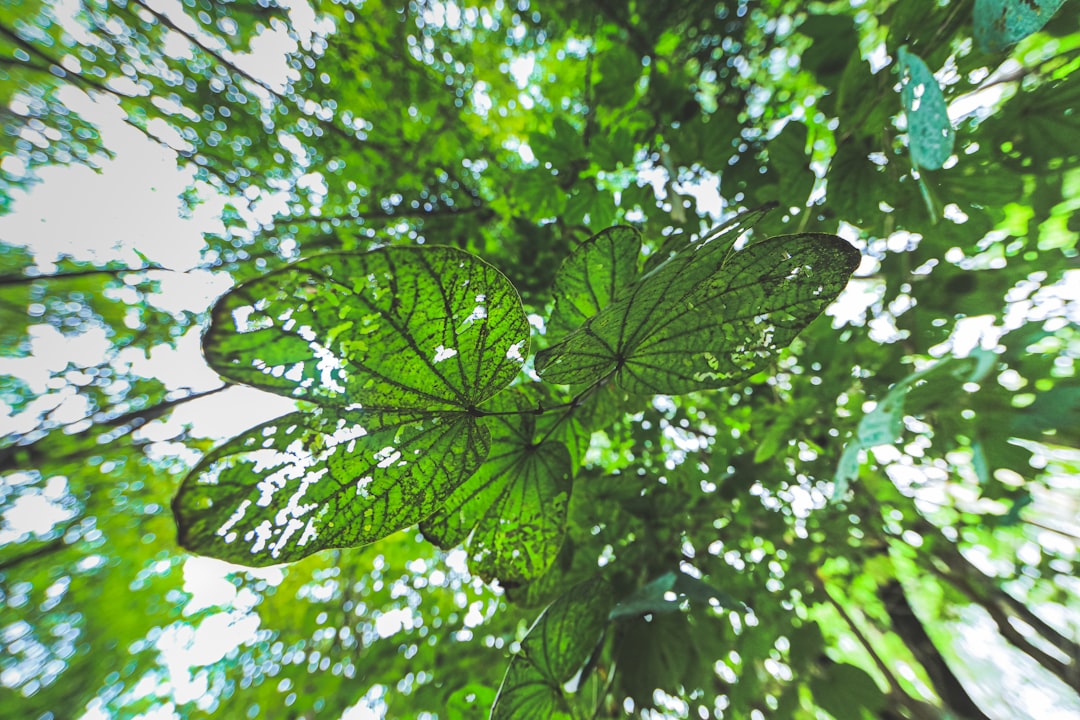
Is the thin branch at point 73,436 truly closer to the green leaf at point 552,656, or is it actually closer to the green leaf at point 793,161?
the green leaf at point 552,656

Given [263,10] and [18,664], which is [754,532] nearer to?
[263,10]

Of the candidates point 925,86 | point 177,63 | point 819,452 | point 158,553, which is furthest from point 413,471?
point 158,553

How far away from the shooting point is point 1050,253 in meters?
0.65

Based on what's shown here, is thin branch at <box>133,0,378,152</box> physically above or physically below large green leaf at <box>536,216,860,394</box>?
above

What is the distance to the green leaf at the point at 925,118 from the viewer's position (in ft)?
1.14

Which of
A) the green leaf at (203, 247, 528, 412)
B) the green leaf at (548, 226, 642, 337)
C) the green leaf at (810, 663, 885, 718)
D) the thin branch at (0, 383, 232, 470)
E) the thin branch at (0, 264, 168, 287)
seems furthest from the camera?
the thin branch at (0, 383, 232, 470)

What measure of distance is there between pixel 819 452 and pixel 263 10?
1780mm

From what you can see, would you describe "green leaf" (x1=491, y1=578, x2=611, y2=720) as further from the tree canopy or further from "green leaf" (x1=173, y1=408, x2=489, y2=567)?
"green leaf" (x1=173, y1=408, x2=489, y2=567)

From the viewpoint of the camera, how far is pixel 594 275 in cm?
38

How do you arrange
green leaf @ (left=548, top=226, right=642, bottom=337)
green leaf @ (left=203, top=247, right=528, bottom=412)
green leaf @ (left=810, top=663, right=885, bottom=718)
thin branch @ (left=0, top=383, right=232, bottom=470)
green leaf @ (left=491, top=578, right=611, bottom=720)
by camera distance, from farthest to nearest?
thin branch @ (left=0, top=383, right=232, bottom=470) < green leaf @ (left=810, top=663, right=885, bottom=718) < green leaf @ (left=491, top=578, right=611, bottom=720) < green leaf @ (left=548, top=226, right=642, bottom=337) < green leaf @ (left=203, top=247, right=528, bottom=412)

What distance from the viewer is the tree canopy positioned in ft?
0.97

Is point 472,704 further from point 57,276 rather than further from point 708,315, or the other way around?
point 57,276

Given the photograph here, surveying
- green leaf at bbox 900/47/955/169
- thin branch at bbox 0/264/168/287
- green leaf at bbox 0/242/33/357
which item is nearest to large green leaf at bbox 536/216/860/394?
green leaf at bbox 900/47/955/169

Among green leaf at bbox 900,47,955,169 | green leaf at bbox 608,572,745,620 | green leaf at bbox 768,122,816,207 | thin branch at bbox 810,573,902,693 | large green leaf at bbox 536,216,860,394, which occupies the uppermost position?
green leaf at bbox 768,122,816,207
